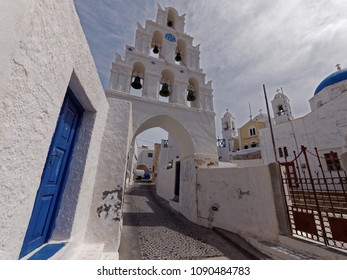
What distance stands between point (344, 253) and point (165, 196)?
31.8 feet

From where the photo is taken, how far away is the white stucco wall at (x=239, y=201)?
3.93 metres

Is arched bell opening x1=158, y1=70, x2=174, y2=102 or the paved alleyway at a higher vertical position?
arched bell opening x1=158, y1=70, x2=174, y2=102

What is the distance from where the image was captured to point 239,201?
4.59m

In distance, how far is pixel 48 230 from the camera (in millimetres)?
1905

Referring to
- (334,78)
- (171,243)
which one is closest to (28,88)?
(171,243)

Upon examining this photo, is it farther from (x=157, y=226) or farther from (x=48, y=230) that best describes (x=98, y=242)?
(x=157, y=226)

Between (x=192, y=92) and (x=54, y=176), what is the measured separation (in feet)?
22.6

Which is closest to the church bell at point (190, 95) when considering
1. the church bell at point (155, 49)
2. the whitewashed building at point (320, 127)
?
the church bell at point (155, 49)

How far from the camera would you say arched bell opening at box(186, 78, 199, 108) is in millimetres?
7469

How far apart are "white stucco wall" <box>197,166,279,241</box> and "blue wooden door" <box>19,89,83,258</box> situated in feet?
15.0

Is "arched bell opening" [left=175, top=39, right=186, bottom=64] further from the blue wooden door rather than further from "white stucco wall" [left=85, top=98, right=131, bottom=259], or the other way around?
the blue wooden door

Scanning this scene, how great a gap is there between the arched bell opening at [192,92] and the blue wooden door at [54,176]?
19.4 ft

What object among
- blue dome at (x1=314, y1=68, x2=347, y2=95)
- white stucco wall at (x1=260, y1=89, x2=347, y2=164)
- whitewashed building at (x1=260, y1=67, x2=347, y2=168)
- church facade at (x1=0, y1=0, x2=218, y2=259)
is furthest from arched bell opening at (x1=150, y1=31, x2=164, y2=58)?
blue dome at (x1=314, y1=68, x2=347, y2=95)

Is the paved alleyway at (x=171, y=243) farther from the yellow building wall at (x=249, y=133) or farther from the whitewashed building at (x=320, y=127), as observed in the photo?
the yellow building wall at (x=249, y=133)
